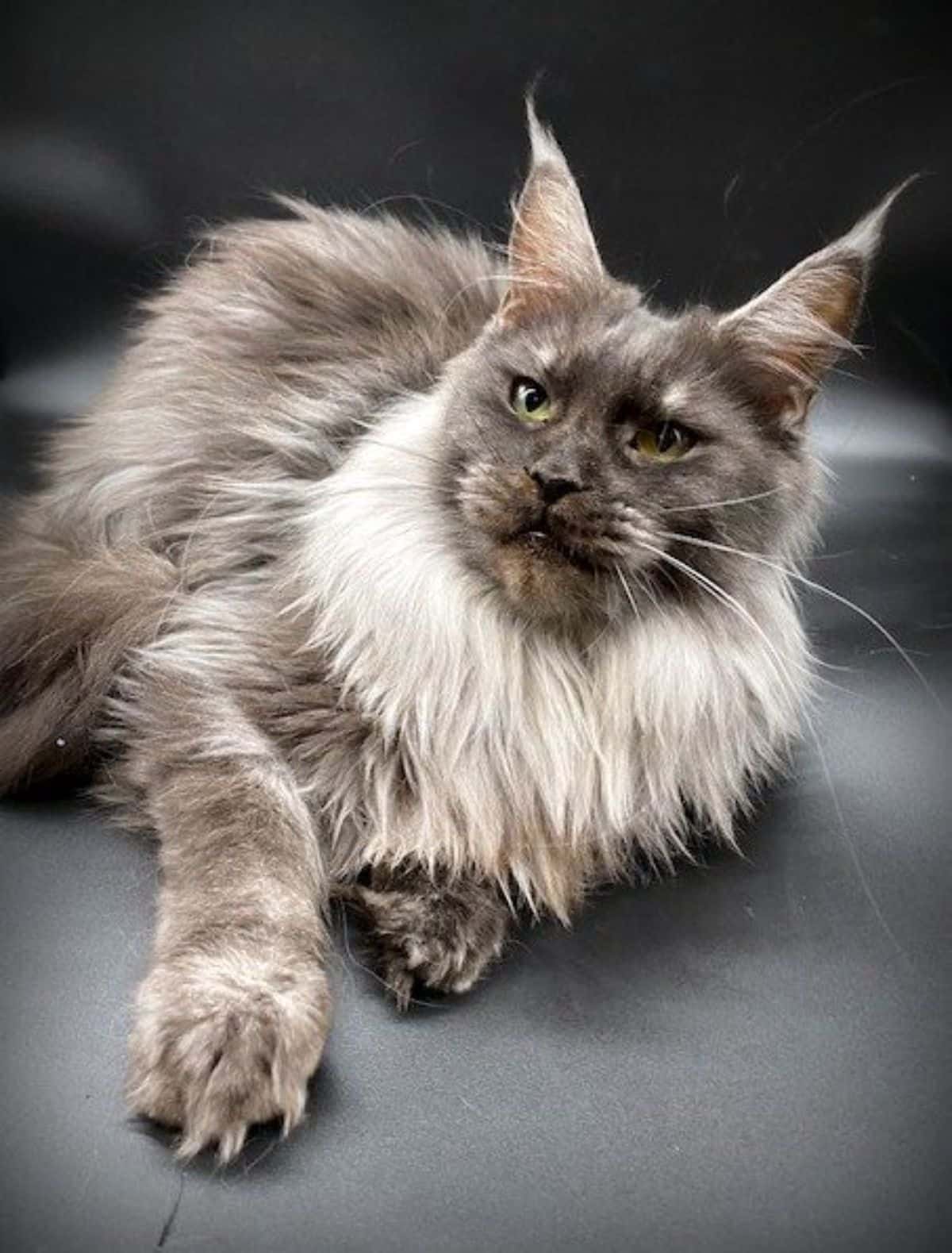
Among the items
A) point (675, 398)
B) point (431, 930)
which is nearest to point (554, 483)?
point (675, 398)

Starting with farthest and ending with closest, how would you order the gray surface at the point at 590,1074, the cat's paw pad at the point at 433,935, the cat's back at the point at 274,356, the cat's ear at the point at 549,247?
the cat's back at the point at 274,356 → the cat's ear at the point at 549,247 → the cat's paw pad at the point at 433,935 → the gray surface at the point at 590,1074

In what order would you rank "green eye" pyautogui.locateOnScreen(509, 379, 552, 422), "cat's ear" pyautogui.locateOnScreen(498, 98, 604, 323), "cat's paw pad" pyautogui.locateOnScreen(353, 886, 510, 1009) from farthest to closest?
"cat's ear" pyautogui.locateOnScreen(498, 98, 604, 323) → "green eye" pyautogui.locateOnScreen(509, 379, 552, 422) → "cat's paw pad" pyautogui.locateOnScreen(353, 886, 510, 1009)

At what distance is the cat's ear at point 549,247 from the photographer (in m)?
1.81

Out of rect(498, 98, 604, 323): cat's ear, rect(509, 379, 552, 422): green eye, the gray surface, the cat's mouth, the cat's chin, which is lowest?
the gray surface

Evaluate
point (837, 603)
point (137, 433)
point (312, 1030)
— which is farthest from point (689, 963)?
point (137, 433)

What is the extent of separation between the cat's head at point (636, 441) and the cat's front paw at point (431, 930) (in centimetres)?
31

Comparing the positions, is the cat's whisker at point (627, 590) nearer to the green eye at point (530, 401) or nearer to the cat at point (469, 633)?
the cat at point (469, 633)

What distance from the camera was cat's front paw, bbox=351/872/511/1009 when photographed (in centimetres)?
158

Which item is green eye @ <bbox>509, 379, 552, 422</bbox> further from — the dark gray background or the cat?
the dark gray background

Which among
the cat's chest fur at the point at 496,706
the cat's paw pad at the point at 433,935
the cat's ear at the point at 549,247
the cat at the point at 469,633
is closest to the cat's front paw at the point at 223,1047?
the cat at the point at 469,633

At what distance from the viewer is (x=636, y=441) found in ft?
5.50

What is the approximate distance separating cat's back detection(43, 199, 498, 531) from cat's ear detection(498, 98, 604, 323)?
0.19 meters

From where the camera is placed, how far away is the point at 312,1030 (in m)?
1.45

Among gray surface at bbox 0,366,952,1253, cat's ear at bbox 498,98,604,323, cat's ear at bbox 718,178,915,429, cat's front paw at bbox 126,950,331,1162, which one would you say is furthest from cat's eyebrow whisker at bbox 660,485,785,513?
cat's front paw at bbox 126,950,331,1162
